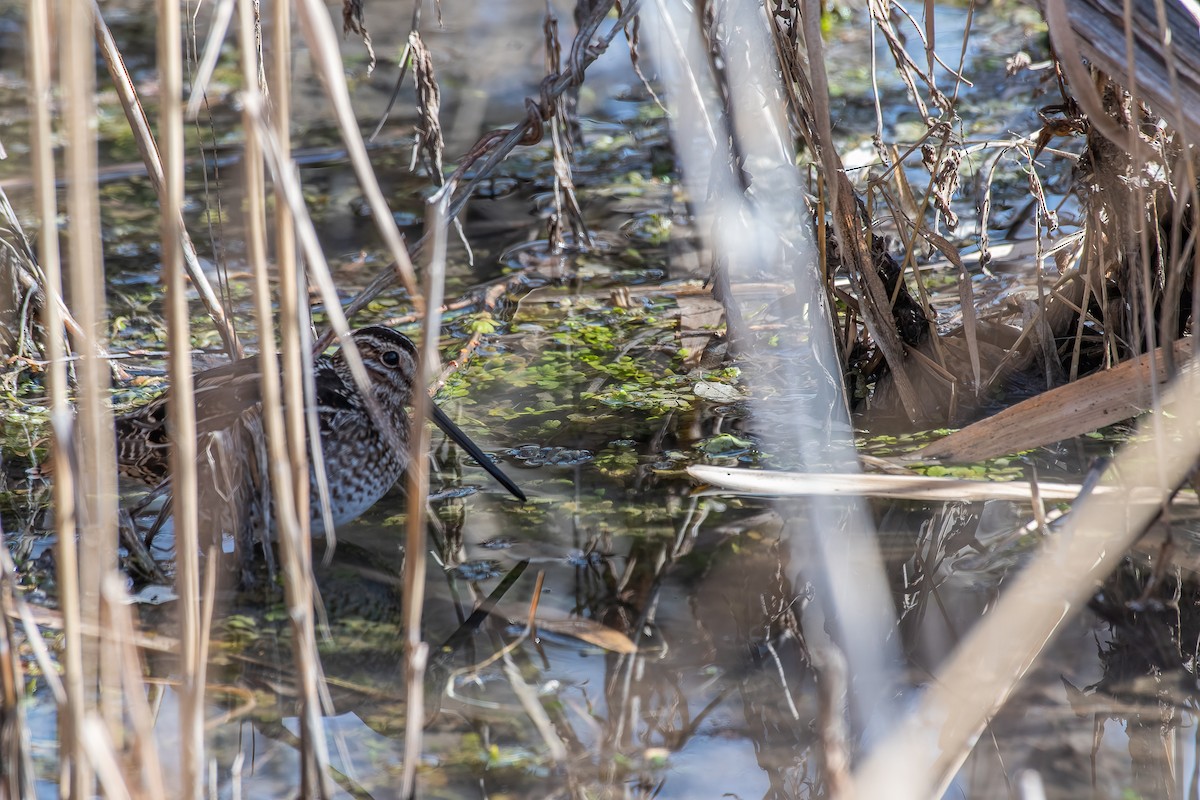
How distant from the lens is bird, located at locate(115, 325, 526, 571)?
2748 millimetres

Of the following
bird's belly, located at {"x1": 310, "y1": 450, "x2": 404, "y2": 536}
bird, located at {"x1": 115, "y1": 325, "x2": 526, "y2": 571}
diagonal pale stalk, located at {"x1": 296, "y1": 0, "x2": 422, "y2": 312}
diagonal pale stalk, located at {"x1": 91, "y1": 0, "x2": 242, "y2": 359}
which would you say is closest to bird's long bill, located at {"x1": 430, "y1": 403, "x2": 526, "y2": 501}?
bird, located at {"x1": 115, "y1": 325, "x2": 526, "y2": 571}

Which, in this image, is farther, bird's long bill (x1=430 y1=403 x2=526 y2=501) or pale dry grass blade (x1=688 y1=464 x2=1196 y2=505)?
bird's long bill (x1=430 y1=403 x2=526 y2=501)

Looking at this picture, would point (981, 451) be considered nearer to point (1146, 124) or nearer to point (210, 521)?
point (1146, 124)

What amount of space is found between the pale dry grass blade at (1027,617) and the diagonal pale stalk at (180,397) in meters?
0.96

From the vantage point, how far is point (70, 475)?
1.69 m

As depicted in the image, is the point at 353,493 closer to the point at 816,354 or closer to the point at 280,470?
the point at 816,354

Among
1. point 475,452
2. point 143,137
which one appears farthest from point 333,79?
point 475,452

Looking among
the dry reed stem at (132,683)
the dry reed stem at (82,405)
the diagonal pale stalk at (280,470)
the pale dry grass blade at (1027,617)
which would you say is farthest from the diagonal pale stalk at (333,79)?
the pale dry grass blade at (1027,617)

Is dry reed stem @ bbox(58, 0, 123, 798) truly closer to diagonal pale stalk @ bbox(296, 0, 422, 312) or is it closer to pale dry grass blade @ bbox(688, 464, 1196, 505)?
diagonal pale stalk @ bbox(296, 0, 422, 312)

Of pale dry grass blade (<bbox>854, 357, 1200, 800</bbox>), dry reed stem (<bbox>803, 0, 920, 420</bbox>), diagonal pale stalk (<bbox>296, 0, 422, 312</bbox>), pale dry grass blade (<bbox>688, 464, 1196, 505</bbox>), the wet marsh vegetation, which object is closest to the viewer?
diagonal pale stalk (<bbox>296, 0, 422, 312</bbox>)

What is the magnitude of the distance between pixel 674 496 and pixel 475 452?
0.55 metres

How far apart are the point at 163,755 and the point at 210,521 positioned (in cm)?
72

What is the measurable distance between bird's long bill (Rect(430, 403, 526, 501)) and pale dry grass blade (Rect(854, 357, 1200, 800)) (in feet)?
4.08

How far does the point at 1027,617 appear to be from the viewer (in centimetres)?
252
